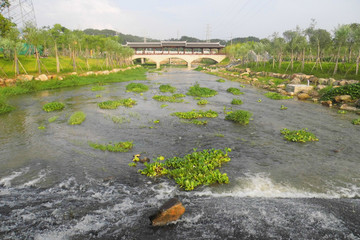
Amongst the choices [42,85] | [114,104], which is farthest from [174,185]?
[42,85]

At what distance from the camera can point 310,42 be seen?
5269 cm

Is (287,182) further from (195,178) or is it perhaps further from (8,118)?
(8,118)

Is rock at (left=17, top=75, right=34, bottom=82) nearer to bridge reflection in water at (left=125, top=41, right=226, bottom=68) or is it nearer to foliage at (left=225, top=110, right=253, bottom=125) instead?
foliage at (left=225, top=110, right=253, bottom=125)

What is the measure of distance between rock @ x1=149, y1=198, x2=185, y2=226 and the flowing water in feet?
0.73

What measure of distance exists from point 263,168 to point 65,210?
10193mm

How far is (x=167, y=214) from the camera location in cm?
807

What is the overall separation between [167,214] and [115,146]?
781 cm

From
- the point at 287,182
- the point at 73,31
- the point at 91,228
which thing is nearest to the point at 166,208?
the point at 91,228

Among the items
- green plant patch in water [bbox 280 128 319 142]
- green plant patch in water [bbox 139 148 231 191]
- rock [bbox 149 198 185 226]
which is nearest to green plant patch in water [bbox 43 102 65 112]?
green plant patch in water [bbox 139 148 231 191]

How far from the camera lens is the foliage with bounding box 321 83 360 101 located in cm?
2779

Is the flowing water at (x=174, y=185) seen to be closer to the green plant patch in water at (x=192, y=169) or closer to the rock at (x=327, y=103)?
the green plant patch in water at (x=192, y=169)

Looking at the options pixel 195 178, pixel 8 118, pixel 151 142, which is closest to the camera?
pixel 195 178

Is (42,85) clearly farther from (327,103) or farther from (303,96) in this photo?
(327,103)

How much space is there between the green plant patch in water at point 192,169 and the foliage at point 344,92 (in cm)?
2508
